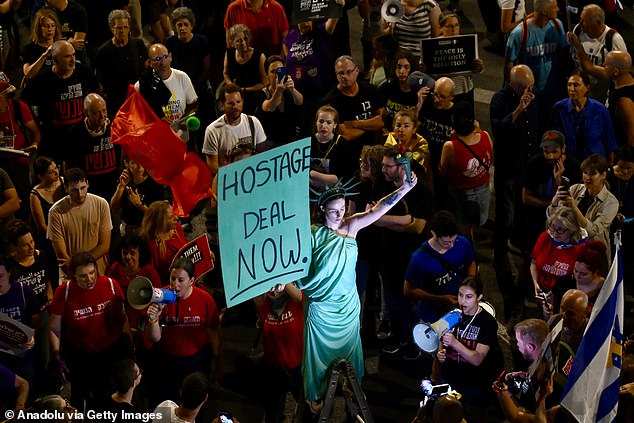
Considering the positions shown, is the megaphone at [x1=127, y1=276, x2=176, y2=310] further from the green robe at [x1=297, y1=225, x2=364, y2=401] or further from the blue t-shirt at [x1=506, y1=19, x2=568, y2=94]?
the blue t-shirt at [x1=506, y1=19, x2=568, y2=94]

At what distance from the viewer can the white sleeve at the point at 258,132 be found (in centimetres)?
1189

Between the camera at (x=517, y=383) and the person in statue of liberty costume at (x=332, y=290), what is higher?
the person in statue of liberty costume at (x=332, y=290)

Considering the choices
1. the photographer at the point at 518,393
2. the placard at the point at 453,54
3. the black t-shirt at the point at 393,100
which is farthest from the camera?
the placard at the point at 453,54

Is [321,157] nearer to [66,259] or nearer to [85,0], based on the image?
[66,259]

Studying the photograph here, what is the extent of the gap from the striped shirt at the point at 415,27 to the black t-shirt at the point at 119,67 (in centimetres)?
280

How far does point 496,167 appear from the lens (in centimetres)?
1211

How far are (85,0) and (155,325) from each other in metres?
6.82

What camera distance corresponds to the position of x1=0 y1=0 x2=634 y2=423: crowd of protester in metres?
A: 9.23

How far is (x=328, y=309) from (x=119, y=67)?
5.53m

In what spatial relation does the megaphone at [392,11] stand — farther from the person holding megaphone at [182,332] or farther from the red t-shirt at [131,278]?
the person holding megaphone at [182,332]

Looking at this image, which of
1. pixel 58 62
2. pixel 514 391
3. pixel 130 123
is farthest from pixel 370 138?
pixel 514 391

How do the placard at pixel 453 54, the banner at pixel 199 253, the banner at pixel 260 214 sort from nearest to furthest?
the banner at pixel 260 214 → the banner at pixel 199 253 → the placard at pixel 453 54

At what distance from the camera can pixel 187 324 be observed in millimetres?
9539

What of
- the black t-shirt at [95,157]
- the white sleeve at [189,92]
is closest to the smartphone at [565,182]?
the white sleeve at [189,92]
